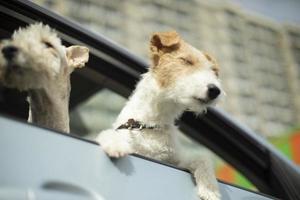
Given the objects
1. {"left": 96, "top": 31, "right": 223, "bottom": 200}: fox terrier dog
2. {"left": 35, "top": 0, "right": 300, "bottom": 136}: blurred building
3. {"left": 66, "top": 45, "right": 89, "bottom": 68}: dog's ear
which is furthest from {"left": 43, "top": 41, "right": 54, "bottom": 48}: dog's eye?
{"left": 35, "top": 0, "right": 300, "bottom": 136}: blurred building

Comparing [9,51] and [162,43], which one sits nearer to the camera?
[9,51]

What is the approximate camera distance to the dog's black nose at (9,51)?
1.64 m

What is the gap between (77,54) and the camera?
217 centimetres

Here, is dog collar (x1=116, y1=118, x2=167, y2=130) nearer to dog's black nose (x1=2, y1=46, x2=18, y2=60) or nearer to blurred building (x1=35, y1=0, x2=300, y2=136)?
dog's black nose (x1=2, y1=46, x2=18, y2=60)

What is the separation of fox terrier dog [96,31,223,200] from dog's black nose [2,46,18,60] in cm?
54

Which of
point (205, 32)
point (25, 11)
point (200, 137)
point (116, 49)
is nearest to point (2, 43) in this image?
point (25, 11)

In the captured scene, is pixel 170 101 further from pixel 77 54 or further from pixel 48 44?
pixel 48 44

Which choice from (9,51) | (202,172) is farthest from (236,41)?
(9,51)

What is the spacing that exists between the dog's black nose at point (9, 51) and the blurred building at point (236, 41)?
3719cm

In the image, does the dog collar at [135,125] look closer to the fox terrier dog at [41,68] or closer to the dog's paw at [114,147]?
the fox terrier dog at [41,68]

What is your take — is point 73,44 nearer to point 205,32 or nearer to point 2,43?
point 2,43

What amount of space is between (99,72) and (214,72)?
1.90ft

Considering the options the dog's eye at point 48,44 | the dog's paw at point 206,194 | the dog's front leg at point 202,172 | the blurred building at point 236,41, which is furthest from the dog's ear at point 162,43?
the blurred building at point 236,41

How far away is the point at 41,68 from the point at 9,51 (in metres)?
0.18
